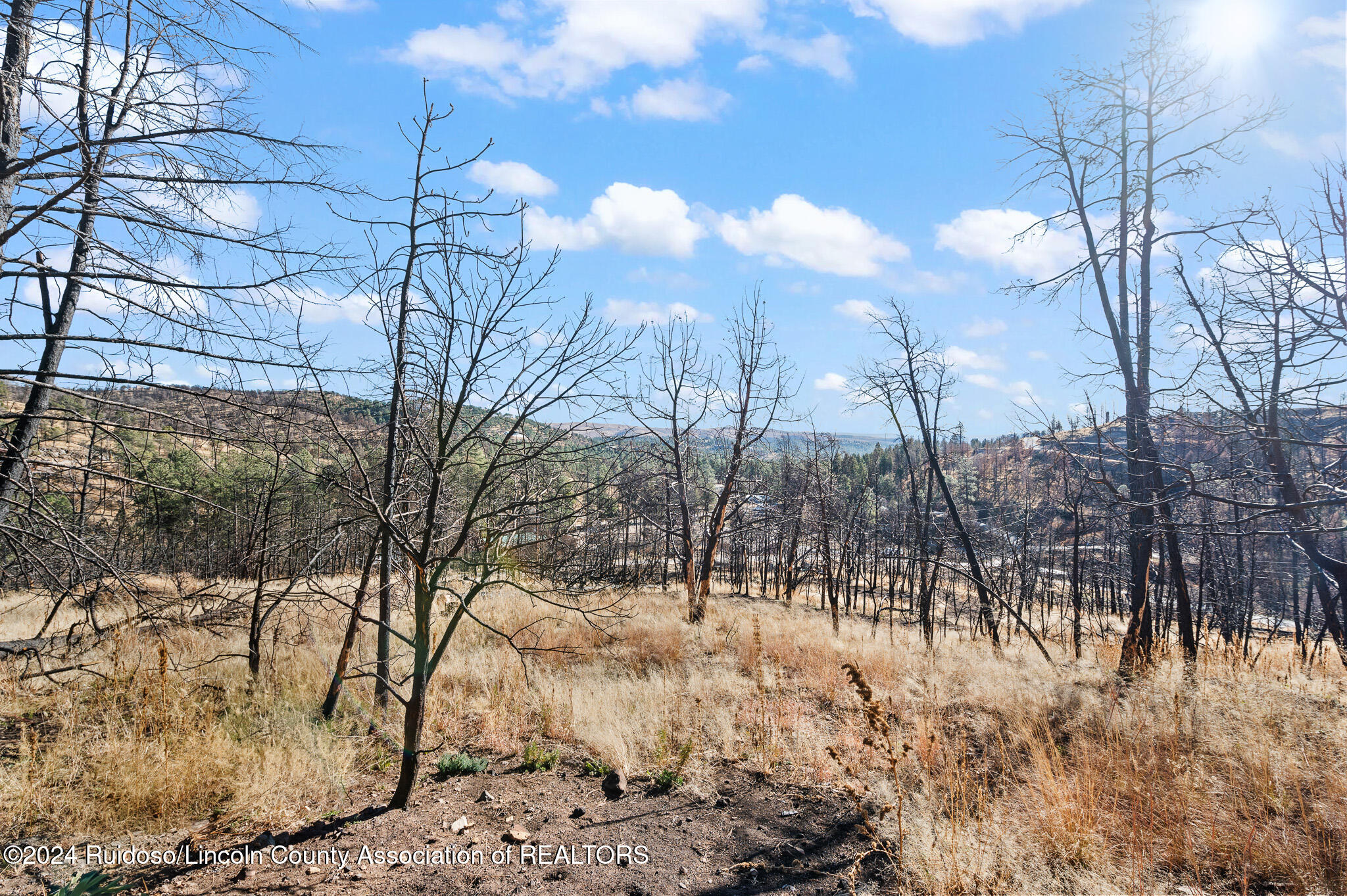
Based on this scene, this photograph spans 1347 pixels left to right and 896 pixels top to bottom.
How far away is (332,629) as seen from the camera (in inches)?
352

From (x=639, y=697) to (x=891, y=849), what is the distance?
3.49 metres

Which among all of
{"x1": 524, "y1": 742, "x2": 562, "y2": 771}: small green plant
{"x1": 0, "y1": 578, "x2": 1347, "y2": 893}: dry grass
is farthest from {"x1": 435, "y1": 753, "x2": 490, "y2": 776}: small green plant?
{"x1": 0, "y1": 578, "x2": 1347, "y2": 893}: dry grass

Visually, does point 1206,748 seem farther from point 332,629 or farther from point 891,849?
point 332,629

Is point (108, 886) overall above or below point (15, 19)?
below

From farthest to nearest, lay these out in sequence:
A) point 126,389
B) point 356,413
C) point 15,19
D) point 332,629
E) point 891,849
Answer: point 332,629, point 356,413, point 891,849, point 126,389, point 15,19

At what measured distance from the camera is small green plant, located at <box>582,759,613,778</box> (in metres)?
4.81

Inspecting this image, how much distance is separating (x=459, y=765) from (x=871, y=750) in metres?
3.40

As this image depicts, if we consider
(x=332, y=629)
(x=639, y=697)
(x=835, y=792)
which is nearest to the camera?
(x=835, y=792)

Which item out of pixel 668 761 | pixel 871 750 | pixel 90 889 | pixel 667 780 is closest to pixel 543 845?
pixel 667 780

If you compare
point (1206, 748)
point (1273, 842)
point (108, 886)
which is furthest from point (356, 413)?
point (1206, 748)

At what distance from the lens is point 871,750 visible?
5.18 m

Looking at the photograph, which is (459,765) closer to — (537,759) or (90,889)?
(537,759)

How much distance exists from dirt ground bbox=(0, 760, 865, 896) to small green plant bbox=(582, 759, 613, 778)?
0.60ft

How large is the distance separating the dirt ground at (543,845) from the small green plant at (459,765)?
85 millimetres
